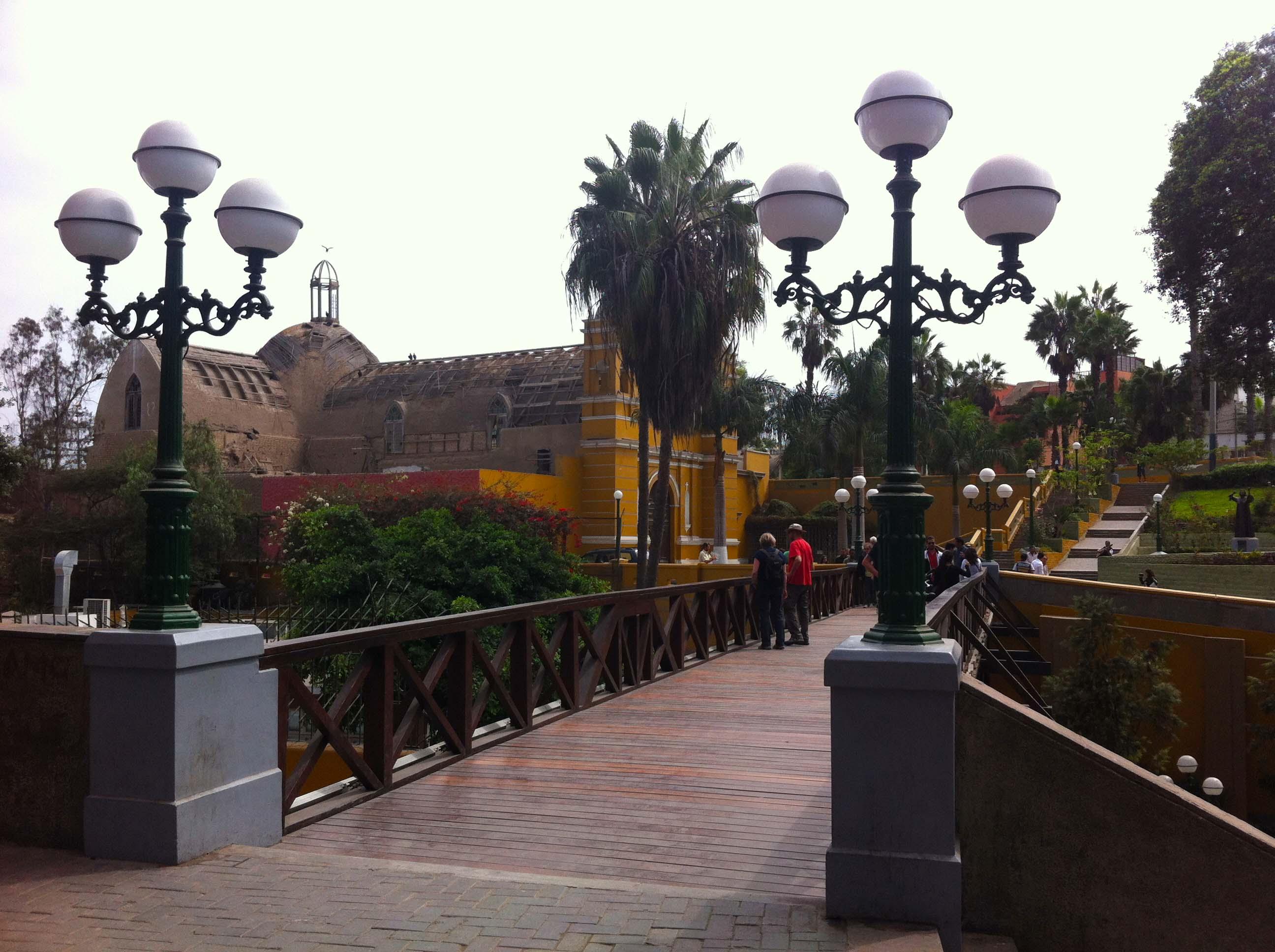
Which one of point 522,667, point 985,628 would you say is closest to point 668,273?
point 985,628

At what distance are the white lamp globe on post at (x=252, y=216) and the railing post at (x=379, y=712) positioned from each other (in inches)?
95.7

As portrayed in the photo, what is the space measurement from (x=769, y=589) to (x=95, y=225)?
33.5ft

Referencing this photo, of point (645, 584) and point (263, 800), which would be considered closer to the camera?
point (263, 800)

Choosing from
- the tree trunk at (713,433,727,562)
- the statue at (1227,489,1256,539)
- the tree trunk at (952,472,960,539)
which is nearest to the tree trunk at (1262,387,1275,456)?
the tree trunk at (952,472,960,539)

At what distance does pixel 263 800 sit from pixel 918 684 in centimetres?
328

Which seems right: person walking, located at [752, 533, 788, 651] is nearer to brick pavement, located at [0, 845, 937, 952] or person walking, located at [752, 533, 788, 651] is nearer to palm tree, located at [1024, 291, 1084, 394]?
brick pavement, located at [0, 845, 937, 952]

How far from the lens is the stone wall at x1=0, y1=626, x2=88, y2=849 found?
511cm

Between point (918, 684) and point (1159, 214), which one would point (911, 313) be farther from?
point (1159, 214)

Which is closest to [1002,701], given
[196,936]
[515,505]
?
[196,936]

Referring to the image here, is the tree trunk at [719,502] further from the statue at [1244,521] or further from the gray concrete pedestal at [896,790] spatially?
the gray concrete pedestal at [896,790]

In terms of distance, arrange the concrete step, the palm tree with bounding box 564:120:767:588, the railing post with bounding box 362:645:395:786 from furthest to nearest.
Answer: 1. the concrete step
2. the palm tree with bounding box 564:120:767:588
3. the railing post with bounding box 362:645:395:786

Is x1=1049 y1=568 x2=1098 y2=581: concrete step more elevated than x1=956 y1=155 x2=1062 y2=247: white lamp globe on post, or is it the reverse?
x1=956 y1=155 x2=1062 y2=247: white lamp globe on post

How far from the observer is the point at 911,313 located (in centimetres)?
504

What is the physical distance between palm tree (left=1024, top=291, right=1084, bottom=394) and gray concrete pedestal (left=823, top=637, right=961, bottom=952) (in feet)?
166
